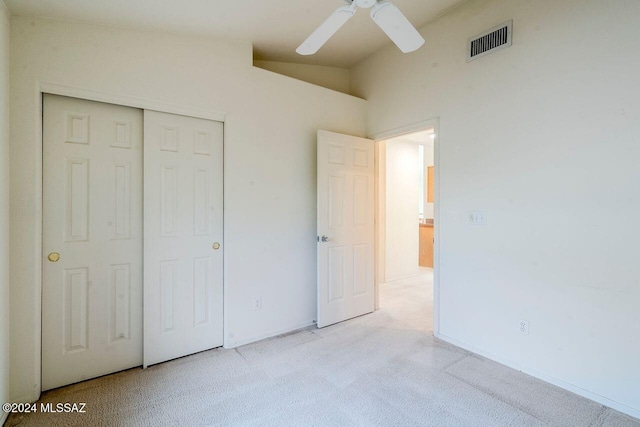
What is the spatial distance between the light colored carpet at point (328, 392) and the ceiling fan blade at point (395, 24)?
2230 mm

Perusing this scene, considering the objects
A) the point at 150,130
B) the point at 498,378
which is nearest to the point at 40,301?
the point at 150,130

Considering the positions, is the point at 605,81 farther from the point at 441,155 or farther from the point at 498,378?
the point at 498,378

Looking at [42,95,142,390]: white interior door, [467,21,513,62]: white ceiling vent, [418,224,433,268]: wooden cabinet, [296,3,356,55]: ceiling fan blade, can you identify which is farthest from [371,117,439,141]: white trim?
[418,224,433,268]: wooden cabinet

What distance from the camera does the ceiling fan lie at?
59.2 inches

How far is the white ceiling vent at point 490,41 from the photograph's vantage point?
2.31 meters

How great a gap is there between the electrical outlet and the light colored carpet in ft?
3.72

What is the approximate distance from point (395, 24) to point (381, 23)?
3.2 inches

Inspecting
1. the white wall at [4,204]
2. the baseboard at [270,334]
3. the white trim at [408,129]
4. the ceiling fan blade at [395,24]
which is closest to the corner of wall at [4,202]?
the white wall at [4,204]

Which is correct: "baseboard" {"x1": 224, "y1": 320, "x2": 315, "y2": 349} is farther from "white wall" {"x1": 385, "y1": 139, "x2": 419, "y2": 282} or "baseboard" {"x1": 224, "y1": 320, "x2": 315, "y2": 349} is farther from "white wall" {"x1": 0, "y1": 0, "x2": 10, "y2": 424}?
"white wall" {"x1": 385, "y1": 139, "x2": 419, "y2": 282}

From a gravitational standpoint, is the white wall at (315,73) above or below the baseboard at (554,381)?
above

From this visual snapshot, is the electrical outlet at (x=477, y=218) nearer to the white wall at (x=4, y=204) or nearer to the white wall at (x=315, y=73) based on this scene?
the white wall at (x=315, y=73)

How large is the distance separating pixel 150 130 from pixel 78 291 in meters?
1.29

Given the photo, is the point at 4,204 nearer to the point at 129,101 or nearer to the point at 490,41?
the point at 129,101

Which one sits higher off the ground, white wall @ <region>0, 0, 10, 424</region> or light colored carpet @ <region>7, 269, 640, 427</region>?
white wall @ <region>0, 0, 10, 424</region>
